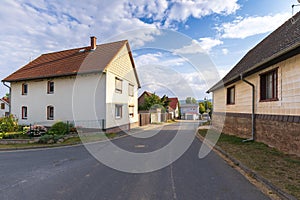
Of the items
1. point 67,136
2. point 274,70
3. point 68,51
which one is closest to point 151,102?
point 68,51

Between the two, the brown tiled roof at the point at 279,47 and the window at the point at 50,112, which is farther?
the window at the point at 50,112

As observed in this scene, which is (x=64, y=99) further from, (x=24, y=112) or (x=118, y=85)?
(x=24, y=112)

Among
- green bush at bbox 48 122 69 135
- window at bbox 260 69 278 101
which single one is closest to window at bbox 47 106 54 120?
green bush at bbox 48 122 69 135

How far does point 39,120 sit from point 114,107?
7402mm

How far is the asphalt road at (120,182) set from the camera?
4.06m

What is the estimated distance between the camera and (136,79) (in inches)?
941

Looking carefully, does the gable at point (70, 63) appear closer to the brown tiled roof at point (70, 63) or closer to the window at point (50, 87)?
the brown tiled roof at point (70, 63)

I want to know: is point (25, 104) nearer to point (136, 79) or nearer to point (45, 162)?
point (136, 79)

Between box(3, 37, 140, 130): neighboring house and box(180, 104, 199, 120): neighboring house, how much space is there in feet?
128

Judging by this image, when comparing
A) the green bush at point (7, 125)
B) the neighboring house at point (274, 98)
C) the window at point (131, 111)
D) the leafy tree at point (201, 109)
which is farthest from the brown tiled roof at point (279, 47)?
the leafy tree at point (201, 109)

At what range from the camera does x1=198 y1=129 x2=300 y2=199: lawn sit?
4305 millimetres

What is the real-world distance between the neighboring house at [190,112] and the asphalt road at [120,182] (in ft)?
173

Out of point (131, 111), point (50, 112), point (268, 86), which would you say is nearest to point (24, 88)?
point (50, 112)

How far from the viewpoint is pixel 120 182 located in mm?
4832
